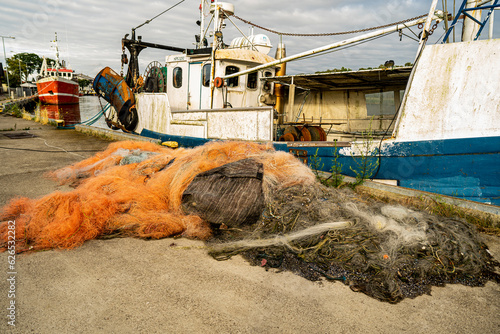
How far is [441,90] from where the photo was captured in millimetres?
4742

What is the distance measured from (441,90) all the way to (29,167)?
26.7 ft

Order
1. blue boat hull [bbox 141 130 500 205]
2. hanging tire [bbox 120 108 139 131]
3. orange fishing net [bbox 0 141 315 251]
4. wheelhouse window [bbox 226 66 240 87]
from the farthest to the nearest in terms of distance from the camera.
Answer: hanging tire [bbox 120 108 139 131], wheelhouse window [bbox 226 66 240 87], blue boat hull [bbox 141 130 500 205], orange fishing net [bbox 0 141 315 251]

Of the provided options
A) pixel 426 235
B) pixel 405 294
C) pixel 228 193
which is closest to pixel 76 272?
pixel 228 193

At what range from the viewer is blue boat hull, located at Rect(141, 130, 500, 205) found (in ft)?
14.9

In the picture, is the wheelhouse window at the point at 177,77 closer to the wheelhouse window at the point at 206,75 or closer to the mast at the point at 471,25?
the wheelhouse window at the point at 206,75

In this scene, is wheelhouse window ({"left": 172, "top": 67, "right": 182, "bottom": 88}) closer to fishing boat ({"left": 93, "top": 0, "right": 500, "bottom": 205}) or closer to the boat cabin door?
fishing boat ({"left": 93, "top": 0, "right": 500, "bottom": 205})

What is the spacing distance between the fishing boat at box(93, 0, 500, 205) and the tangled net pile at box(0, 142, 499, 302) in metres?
1.47

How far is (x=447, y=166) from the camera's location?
189 inches

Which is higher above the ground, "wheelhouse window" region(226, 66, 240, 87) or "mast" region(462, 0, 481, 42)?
"mast" region(462, 0, 481, 42)

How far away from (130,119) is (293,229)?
9334mm

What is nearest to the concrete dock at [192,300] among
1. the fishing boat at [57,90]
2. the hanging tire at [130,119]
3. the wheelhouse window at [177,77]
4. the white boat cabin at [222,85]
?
the white boat cabin at [222,85]

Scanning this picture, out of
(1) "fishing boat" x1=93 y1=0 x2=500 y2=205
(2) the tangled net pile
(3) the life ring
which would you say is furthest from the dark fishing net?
(3) the life ring

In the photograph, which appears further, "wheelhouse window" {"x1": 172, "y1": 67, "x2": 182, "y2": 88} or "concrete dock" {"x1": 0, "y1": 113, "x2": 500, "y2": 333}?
"wheelhouse window" {"x1": 172, "y1": 67, "x2": 182, "y2": 88}

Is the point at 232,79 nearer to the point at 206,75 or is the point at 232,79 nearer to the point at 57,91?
the point at 206,75
